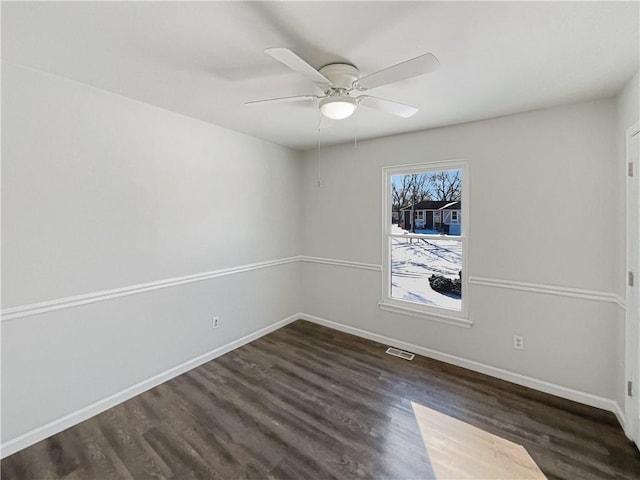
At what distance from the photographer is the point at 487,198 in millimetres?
2750

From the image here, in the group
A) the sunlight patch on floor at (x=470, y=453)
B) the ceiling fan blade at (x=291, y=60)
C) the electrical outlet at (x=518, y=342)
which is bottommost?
the sunlight patch on floor at (x=470, y=453)

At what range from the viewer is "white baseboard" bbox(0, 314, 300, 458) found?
186 cm

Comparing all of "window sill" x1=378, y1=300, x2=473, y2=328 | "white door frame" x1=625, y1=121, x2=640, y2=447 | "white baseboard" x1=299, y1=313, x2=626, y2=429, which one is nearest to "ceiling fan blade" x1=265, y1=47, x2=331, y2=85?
"white door frame" x1=625, y1=121, x2=640, y2=447

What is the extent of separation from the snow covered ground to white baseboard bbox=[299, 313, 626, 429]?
1.72ft

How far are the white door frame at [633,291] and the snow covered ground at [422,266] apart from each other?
1.22 m

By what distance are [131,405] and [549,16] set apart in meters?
3.69

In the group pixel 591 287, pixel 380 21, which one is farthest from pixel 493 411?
pixel 380 21

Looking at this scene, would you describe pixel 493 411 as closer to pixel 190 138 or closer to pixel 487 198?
pixel 487 198

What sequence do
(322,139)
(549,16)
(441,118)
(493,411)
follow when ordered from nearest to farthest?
(549,16) < (493,411) < (441,118) < (322,139)

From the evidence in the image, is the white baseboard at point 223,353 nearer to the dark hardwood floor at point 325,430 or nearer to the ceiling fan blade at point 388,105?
the dark hardwood floor at point 325,430

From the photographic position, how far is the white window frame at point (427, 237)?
292 centimetres

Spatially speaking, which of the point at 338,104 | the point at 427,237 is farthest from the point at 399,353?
the point at 338,104

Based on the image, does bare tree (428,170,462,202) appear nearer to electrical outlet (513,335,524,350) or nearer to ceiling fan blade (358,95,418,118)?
ceiling fan blade (358,95,418,118)

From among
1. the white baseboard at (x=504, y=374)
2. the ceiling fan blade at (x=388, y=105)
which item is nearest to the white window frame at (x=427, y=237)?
the white baseboard at (x=504, y=374)
